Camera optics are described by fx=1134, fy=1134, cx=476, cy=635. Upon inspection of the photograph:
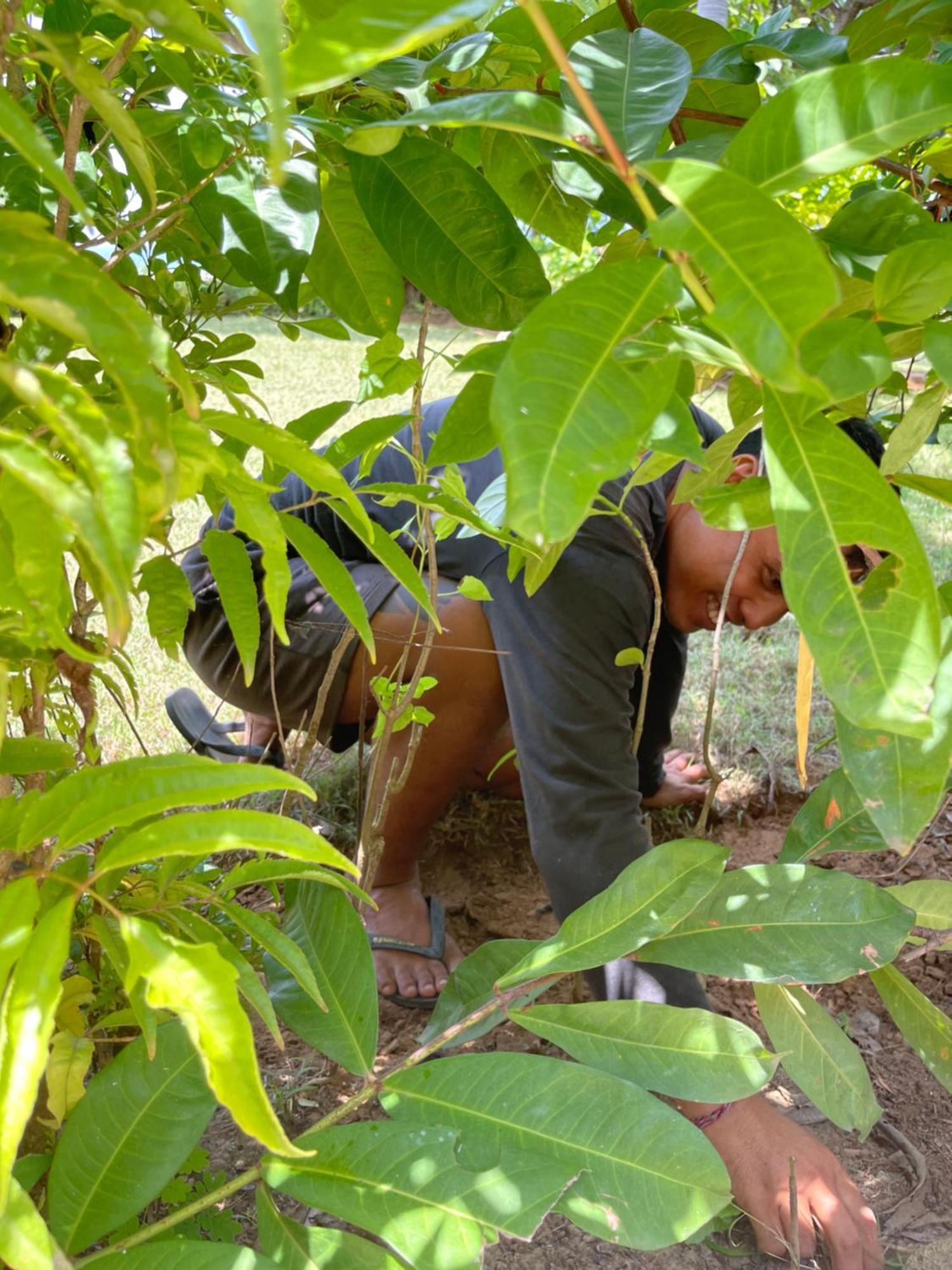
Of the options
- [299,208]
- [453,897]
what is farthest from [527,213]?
[453,897]

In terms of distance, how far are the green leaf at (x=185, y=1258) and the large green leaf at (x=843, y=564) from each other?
500 mm

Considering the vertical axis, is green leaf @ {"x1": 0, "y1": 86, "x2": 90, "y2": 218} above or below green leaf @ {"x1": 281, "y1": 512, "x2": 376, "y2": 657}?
above

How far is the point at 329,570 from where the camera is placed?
0.73 m

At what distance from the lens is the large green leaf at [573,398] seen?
406mm

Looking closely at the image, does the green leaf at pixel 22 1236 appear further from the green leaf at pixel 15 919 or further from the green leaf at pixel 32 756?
the green leaf at pixel 32 756

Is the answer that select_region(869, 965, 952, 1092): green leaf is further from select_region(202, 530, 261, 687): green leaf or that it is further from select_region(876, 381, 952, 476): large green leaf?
select_region(202, 530, 261, 687): green leaf

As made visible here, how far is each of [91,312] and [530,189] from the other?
0.48m

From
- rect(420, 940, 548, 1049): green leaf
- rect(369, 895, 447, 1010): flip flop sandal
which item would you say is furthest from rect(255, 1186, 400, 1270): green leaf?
rect(369, 895, 447, 1010): flip flop sandal

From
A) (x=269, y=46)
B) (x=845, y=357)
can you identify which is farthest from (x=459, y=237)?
(x=269, y=46)

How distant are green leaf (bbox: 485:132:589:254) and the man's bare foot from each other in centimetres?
130

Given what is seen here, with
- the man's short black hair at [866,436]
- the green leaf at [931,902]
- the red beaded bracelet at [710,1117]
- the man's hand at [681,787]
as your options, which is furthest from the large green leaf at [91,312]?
the man's hand at [681,787]

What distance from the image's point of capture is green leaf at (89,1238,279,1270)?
2.28 feet

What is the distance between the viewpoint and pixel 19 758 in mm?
716

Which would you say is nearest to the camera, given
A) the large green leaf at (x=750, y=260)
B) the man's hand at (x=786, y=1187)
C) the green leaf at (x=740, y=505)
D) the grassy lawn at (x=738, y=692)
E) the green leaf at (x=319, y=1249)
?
the large green leaf at (x=750, y=260)
